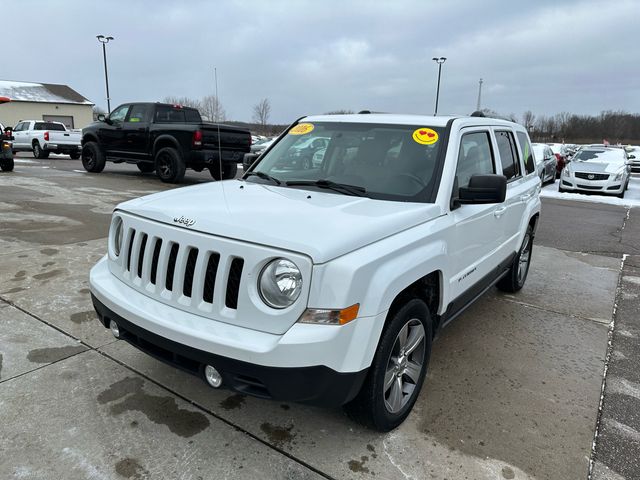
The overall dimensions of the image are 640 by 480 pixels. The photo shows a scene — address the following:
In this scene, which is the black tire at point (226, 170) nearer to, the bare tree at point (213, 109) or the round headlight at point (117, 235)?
the bare tree at point (213, 109)

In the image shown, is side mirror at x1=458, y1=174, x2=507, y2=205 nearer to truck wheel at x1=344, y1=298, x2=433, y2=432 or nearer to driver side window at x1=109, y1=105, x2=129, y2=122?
truck wheel at x1=344, y1=298, x2=433, y2=432

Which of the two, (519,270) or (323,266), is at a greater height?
(323,266)

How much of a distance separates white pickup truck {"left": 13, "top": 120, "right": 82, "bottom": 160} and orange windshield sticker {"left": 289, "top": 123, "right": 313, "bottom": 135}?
1938 centimetres

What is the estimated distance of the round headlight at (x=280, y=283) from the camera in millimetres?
2189

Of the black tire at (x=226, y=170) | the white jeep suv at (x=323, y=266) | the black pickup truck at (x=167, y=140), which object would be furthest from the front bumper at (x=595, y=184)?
the white jeep suv at (x=323, y=266)

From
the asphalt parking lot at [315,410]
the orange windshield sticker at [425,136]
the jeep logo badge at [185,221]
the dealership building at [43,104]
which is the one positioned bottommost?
the asphalt parking lot at [315,410]

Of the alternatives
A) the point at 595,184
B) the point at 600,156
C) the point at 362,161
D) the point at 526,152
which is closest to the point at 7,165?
the point at 362,161

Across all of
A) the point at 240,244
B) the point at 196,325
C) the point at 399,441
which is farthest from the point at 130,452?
the point at 399,441

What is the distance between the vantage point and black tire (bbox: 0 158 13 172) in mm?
14245

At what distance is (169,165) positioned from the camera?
12594mm

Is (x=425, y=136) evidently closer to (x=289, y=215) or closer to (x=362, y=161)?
(x=362, y=161)

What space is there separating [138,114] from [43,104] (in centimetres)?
4009

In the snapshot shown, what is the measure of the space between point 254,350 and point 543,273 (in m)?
5.25

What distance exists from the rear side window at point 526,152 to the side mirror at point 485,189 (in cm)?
222
